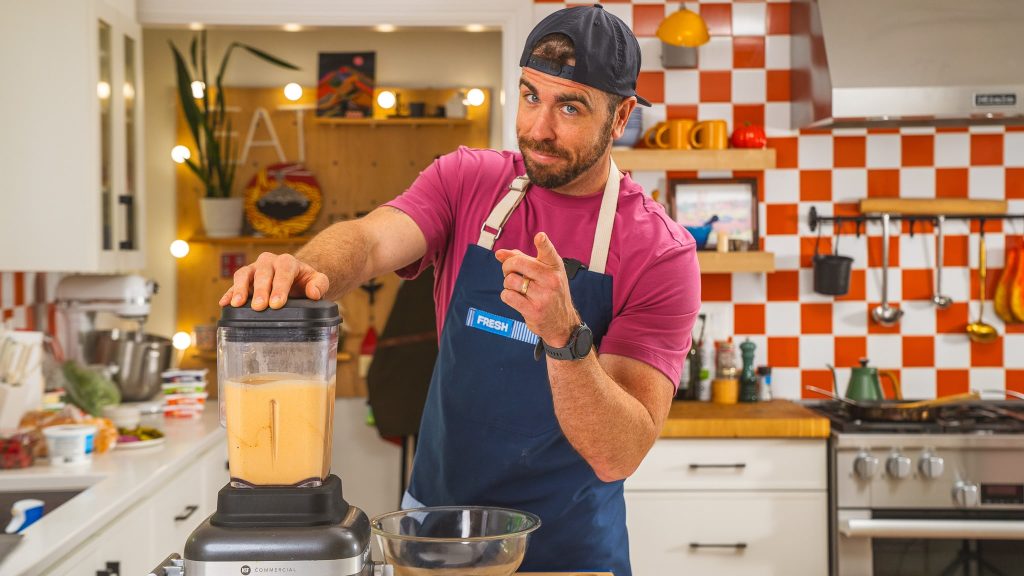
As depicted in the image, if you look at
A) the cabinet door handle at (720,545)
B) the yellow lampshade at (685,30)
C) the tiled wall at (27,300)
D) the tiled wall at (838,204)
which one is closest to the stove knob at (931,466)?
the cabinet door handle at (720,545)

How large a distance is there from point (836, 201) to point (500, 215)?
7.73 feet

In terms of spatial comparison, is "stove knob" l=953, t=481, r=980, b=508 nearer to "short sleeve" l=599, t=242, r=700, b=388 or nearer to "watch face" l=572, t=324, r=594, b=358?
"short sleeve" l=599, t=242, r=700, b=388

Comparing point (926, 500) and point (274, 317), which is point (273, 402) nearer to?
point (274, 317)

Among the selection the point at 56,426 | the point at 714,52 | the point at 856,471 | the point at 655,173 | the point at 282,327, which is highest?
the point at 714,52

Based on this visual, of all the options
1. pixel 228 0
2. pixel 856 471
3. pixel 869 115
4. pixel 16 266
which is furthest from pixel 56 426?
pixel 869 115

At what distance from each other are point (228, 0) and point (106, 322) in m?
1.63

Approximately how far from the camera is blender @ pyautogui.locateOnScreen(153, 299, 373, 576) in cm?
115

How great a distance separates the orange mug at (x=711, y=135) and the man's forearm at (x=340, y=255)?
223 centimetres

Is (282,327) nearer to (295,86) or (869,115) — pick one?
(869,115)

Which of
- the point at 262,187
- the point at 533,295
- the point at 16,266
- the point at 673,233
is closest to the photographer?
the point at 533,295

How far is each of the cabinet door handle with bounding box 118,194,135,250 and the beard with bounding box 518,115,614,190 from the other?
2.25 meters

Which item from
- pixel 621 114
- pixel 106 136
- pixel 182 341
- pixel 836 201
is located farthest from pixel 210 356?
pixel 621 114

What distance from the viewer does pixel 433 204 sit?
6.35 ft

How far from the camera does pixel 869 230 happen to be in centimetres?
389
